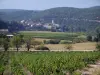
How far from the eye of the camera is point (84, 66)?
107 ft

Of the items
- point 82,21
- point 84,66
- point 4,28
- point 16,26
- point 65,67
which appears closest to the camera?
point 65,67

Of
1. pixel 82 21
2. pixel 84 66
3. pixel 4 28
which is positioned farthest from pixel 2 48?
pixel 82 21

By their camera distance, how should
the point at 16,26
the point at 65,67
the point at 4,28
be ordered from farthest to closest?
the point at 16,26 → the point at 4,28 → the point at 65,67

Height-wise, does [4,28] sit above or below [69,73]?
below

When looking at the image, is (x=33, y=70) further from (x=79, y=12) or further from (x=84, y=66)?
(x=79, y=12)

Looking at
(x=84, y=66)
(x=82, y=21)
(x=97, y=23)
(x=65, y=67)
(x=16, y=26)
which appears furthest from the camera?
(x=82, y=21)

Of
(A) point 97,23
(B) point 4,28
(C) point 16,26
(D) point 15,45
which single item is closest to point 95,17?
(A) point 97,23

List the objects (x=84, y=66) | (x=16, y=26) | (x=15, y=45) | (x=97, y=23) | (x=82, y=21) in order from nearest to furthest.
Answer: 1. (x=84, y=66)
2. (x=15, y=45)
3. (x=16, y=26)
4. (x=97, y=23)
5. (x=82, y=21)

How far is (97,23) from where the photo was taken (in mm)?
152750

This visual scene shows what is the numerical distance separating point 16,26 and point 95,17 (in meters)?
53.4

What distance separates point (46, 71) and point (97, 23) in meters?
130

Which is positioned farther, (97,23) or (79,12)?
(79,12)

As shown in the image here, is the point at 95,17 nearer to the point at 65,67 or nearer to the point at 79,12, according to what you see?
the point at 79,12

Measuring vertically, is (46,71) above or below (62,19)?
above
